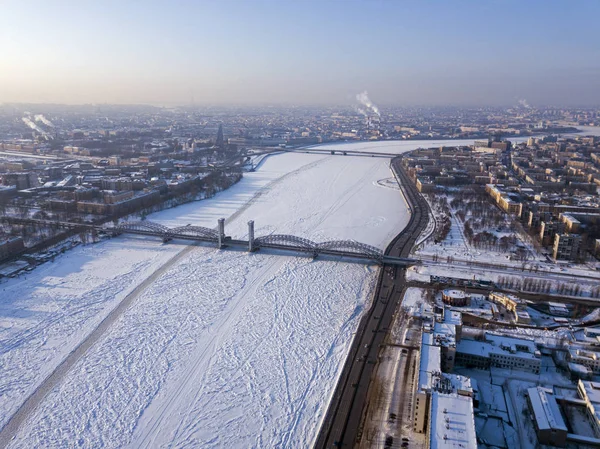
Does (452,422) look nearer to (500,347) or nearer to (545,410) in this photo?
(545,410)

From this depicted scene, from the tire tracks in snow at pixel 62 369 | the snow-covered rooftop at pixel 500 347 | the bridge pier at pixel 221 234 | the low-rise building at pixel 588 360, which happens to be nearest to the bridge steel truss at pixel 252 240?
the bridge pier at pixel 221 234

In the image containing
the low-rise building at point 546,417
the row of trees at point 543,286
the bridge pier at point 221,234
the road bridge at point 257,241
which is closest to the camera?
the low-rise building at point 546,417

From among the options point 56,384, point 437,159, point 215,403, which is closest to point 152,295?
point 56,384

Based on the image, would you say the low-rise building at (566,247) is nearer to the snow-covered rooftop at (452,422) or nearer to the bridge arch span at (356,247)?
the bridge arch span at (356,247)

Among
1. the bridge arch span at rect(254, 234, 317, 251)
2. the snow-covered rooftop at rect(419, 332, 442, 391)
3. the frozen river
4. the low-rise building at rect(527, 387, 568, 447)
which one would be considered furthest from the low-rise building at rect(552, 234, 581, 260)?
the snow-covered rooftop at rect(419, 332, 442, 391)

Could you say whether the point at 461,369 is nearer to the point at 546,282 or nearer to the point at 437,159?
the point at 546,282

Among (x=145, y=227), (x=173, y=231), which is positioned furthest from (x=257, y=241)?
(x=145, y=227)
